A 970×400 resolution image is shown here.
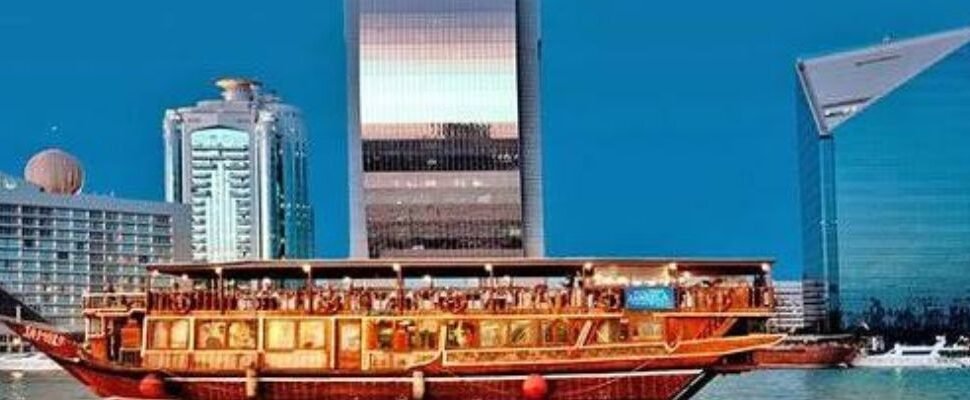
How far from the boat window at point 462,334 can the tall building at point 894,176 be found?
13750 cm

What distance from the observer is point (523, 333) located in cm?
4406

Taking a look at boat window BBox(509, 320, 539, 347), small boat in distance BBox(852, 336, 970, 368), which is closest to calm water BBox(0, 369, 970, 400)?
boat window BBox(509, 320, 539, 347)

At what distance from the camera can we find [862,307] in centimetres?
17925

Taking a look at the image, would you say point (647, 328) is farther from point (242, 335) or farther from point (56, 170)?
point (56, 170)

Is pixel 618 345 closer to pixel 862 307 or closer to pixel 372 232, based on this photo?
pixel 372 232

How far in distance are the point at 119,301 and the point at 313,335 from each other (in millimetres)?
5376

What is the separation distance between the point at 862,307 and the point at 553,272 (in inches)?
5453

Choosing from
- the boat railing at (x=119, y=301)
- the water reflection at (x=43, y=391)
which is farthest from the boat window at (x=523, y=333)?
the water reflection at (x=43, y=391)

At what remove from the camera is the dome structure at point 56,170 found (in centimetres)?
12638

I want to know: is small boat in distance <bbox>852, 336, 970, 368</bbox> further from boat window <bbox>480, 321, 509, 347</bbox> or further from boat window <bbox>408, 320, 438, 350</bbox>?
boat window <bbox>408, 320, 438, 350</bbox>

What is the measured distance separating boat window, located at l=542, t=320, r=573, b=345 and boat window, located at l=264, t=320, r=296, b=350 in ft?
20.5

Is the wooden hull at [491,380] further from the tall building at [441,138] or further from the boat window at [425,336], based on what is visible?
the tall building at [441,138]

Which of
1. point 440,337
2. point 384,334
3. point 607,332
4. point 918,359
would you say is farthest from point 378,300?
point 918,359

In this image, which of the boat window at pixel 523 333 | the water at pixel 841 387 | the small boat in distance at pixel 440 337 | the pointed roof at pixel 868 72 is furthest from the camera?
the pointed roof at pixel 868 72
